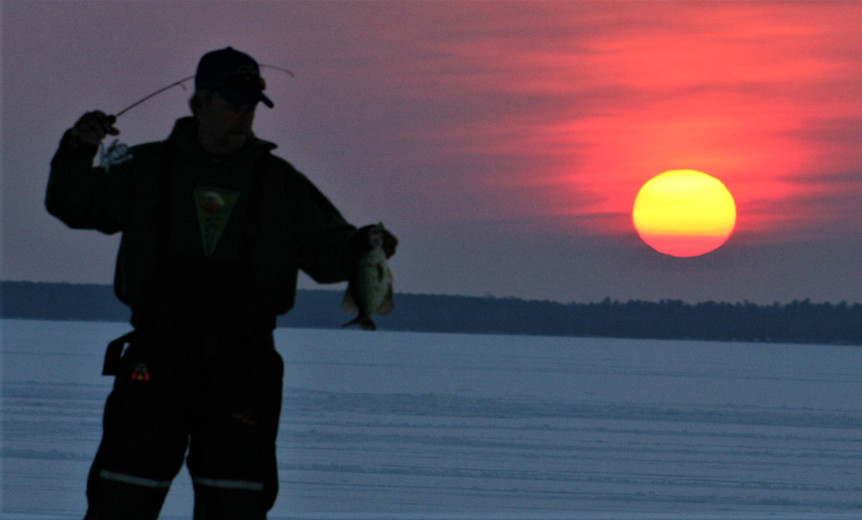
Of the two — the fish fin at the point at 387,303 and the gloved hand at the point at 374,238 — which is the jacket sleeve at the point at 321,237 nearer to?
the gloved hand at the point at 374,238

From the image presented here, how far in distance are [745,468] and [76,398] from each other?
14.0 m

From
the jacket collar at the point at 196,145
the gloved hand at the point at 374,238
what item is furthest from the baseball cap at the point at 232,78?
the gloved hand at the point at 374,238

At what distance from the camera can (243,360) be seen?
3.95 m

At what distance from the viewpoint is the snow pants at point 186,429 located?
386 centimetres

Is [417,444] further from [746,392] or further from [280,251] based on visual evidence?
[746,392]

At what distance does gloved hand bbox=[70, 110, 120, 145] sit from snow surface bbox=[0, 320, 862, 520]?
3.89m

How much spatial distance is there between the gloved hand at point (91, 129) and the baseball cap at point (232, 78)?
35 cm

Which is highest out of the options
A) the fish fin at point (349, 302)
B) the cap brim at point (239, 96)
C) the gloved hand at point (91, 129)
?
the cap brim at point (239, 96)

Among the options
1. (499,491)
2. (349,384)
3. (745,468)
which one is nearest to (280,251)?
(499,491)

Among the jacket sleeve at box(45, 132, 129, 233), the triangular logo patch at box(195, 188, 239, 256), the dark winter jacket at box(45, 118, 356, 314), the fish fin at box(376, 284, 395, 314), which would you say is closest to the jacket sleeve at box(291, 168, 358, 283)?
the dark winter jacket at box(45, 118, 356, 314)

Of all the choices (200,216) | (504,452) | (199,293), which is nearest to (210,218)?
(200,216)

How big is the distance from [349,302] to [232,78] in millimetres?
841

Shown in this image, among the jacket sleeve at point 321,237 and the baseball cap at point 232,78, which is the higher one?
the baseball cap at point 232,78

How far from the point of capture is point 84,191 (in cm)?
382
